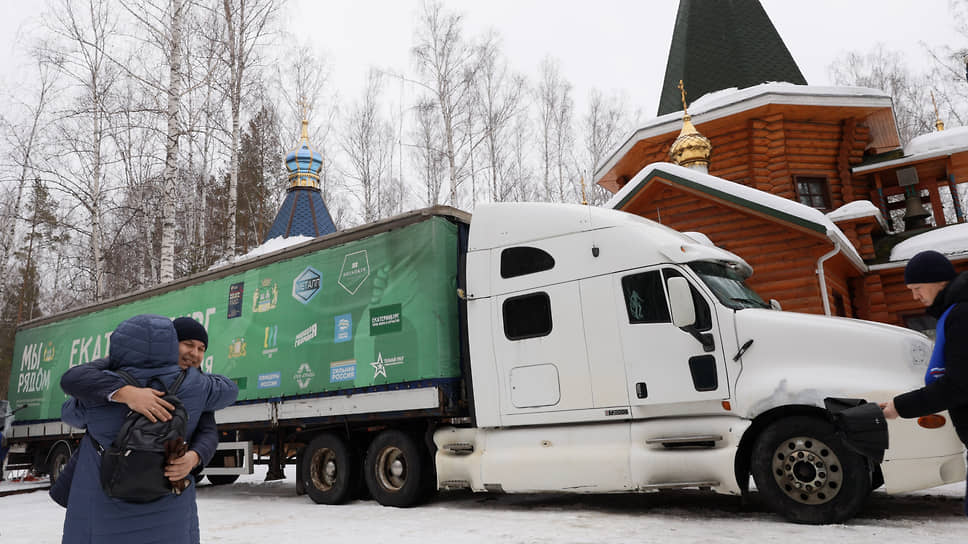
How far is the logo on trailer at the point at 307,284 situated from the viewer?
8.49m

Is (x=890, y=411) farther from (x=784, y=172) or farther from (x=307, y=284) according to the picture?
(x=784, y=172)

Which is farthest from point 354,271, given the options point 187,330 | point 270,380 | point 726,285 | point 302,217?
point 302,217

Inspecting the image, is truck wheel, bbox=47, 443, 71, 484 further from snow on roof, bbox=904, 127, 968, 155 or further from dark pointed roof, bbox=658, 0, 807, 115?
snow on roof, bbox=904, 127, 968, 155

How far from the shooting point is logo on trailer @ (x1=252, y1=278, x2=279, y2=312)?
898 cm

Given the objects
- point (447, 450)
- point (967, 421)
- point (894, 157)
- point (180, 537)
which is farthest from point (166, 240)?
point (894, 157)

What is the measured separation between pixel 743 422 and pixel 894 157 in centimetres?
1374

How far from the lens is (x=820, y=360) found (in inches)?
215

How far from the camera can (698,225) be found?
13312 millimetres

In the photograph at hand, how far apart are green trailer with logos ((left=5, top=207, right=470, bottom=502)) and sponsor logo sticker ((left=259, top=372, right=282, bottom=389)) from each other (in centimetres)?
1

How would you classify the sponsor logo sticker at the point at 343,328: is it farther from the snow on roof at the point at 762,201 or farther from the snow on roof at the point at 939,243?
the snow on roof at the point at 939,243

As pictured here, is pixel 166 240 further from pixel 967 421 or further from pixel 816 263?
pixel 967 421

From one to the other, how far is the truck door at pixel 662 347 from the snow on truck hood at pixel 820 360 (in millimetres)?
258

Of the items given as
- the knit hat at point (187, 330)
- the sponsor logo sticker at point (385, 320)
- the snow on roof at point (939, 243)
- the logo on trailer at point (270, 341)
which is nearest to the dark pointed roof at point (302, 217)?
the logo on trailer at point (270, 341)

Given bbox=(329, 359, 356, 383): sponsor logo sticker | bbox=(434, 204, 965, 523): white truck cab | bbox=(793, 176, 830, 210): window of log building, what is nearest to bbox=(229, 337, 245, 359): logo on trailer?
bbox=(329, 359, 356, 383): sponsor logo sticker
